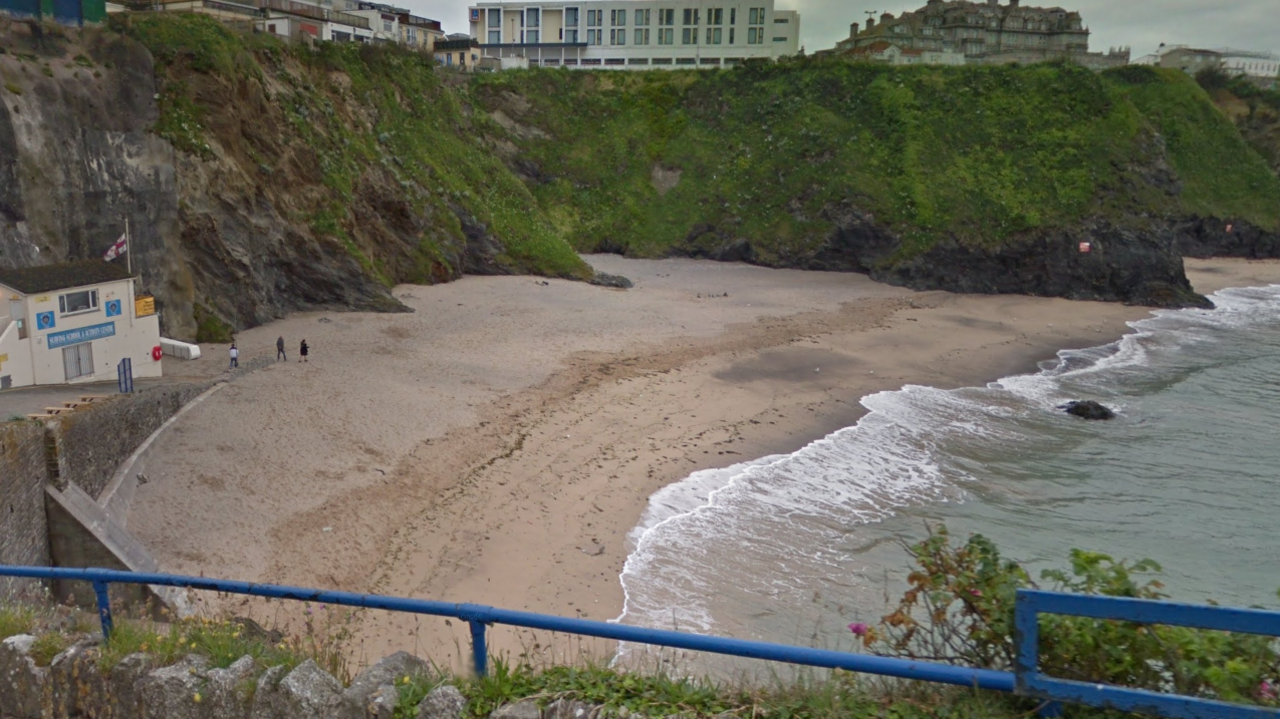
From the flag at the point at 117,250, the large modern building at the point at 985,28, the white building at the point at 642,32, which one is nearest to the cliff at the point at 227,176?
the flag at the point at 117,250

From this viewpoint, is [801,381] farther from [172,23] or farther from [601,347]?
[172,23]

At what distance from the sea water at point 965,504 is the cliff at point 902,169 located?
1831 centimetres

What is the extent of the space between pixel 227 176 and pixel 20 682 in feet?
87.7

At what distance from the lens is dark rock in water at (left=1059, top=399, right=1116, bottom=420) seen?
2389 cm

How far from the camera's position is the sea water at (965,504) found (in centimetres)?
1341

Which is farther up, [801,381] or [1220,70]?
[1220,70]

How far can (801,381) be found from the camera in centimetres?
2656

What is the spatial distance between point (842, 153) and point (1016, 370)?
24701 millimetres

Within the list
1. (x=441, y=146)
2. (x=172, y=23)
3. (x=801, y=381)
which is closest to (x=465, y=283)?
(x=441, y=146)

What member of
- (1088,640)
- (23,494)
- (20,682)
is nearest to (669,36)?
(23,494)

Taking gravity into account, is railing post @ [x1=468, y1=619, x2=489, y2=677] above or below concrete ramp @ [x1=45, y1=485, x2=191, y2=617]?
above

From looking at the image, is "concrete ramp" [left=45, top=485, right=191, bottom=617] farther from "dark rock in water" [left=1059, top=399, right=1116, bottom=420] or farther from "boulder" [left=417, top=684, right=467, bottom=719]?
"dark rock in water" [left=1059, top=399, right=1116, bottom=420]

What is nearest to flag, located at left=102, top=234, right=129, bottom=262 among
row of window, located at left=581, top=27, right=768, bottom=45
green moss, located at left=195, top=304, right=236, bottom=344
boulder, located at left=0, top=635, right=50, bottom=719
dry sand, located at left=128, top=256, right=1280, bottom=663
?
dry sand, located at left=128, top=256, right=1280, bottom=663

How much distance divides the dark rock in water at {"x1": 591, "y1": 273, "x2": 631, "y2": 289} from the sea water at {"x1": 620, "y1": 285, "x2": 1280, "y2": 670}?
17.3m
